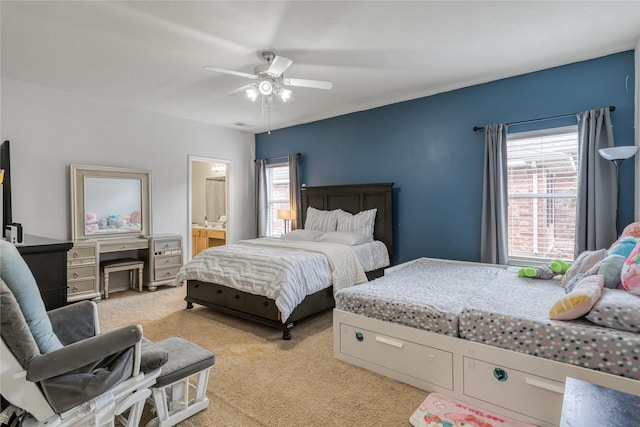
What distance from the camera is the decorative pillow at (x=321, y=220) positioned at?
193 inches

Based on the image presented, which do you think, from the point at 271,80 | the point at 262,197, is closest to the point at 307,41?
the point at 271,80

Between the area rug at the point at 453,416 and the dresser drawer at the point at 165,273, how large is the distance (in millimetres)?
4029

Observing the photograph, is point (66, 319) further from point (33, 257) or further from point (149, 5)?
point (149, 5)

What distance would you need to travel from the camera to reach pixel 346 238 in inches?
168

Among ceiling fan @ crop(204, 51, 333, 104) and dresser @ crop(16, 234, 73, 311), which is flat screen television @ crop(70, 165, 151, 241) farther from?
ceiling fan @ crop(204, 51, 333, 104)

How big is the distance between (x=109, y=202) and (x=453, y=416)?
476 centimetres

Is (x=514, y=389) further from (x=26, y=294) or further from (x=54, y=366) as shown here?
(x=26, y=294)

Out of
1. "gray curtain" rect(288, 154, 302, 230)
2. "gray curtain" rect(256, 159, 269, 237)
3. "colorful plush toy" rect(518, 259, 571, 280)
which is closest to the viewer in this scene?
"colorful plush toy" rect(518, 259, 571, 280)

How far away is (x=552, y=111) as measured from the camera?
133 inches

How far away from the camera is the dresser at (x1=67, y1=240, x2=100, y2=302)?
3.97m

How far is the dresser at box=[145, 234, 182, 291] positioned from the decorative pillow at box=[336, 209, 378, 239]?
8.14 ft

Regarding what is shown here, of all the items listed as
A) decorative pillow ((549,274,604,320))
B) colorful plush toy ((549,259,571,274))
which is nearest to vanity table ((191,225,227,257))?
colorful plush toy ((549,259,571,274))

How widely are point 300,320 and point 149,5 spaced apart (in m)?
3.06

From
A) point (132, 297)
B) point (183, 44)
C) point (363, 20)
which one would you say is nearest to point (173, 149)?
point (132, 297)
